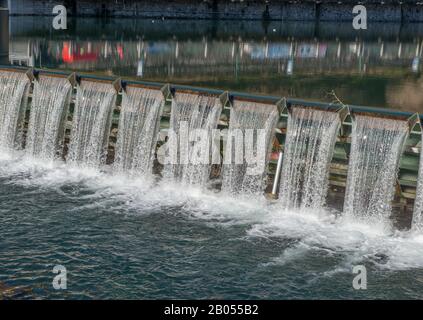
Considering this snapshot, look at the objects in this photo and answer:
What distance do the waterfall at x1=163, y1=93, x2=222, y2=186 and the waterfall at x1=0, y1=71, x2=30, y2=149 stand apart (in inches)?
397

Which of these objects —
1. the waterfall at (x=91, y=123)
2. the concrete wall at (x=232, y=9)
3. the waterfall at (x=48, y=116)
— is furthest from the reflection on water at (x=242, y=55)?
the waterfall at (x=91, y=123)

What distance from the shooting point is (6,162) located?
36.6m

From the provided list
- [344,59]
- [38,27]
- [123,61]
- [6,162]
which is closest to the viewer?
[6,162]

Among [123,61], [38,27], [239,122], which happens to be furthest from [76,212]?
[38,27]

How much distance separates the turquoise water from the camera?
2267cm

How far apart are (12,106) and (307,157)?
1784cm

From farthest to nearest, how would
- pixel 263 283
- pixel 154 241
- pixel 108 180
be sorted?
1. pixel 108 180
2. pixel 154 241
3. pixel 263 283

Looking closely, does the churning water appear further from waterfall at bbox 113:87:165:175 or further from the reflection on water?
the reflection on water

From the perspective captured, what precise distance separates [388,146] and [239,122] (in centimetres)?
717

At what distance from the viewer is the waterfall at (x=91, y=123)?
3528cm

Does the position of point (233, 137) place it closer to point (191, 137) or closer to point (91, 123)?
point (191, 137)

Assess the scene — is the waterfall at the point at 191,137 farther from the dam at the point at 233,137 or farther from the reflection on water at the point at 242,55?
the reflection on water at the point at 242,55

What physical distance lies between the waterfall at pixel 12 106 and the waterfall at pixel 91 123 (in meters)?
3.94

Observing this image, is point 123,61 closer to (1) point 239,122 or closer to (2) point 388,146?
(1) point 239,122
